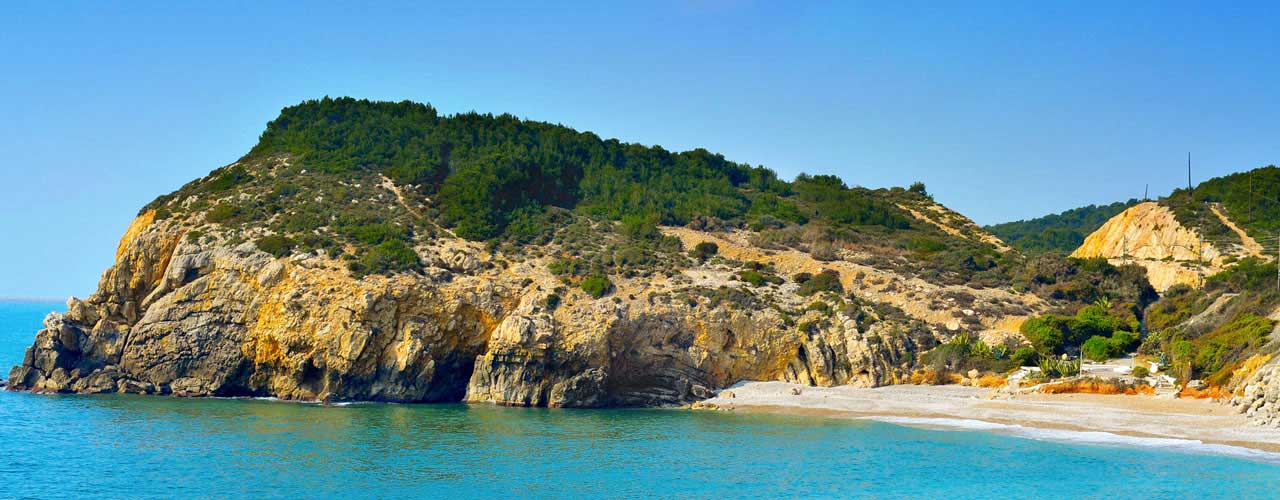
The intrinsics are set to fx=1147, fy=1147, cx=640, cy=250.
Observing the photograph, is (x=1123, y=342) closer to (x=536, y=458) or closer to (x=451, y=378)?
(x=536, y=458)

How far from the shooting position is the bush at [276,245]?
5184 centimetres

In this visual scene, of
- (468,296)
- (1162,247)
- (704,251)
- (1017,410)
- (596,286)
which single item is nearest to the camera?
(1017,410)

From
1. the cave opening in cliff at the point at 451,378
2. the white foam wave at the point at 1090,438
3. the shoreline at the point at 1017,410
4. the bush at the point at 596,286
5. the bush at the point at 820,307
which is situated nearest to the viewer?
the white foam wave at the point at 1090,438

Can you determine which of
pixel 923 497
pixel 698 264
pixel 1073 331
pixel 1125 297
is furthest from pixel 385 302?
pixel 1125 297

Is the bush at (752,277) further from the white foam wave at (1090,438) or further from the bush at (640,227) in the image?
the white foam wave at (1090,438)

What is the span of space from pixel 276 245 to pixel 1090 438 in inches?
1381

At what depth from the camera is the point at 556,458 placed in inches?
1385

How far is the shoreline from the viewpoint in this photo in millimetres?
38688

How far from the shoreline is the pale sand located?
3 centimetres

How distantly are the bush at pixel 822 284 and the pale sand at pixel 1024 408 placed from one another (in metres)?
6.71

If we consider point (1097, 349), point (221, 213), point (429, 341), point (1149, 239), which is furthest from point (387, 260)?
point (1149, 239)

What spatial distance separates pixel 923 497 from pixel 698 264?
29459 millimetres

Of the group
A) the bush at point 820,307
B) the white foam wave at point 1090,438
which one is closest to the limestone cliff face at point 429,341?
the bush at point 820,307

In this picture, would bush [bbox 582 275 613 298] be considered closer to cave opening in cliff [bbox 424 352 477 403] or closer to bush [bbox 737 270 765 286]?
cave opening in cliff [bbox 424 352 477 403]
